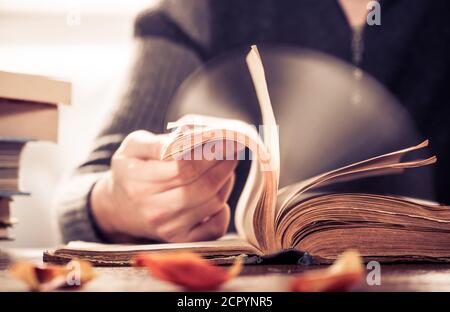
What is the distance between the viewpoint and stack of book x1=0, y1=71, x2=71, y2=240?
2.49 feet

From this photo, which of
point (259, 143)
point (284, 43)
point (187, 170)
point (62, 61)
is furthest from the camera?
point (62, 61)

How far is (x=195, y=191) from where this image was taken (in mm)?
674

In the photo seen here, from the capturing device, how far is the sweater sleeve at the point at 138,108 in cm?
93

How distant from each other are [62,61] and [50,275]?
1.47 meters

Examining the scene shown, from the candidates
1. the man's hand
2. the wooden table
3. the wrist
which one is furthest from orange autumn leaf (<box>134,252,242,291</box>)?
the wrist

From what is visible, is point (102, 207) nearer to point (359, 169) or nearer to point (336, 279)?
point (359, 169)

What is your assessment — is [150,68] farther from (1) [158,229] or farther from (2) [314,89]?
(1) [158,229]

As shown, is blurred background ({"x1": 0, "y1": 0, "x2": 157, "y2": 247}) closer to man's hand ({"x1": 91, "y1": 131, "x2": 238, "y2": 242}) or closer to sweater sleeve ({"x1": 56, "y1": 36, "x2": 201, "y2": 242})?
sweater sleeve ({"x1": 56, "y1": 36, "x2": 201, "y2": 242})

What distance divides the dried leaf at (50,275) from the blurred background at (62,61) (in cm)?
127

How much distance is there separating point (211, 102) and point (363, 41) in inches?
15.8

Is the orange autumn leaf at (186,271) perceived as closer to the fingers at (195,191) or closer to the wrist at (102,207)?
the fingers at (195,191)

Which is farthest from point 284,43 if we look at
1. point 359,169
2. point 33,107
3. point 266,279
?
point 266,279

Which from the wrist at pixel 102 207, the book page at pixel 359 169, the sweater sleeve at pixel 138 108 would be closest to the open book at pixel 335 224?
the book page at pixel 359 169

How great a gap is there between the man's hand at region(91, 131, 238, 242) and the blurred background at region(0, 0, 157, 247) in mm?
995
